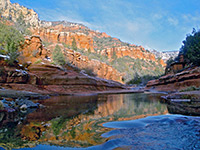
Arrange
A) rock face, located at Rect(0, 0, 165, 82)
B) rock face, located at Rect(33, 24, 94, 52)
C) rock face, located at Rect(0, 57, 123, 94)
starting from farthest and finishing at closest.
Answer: rock face, located at Rect(33, 24, 94, 52)
rock face, located at Rect(0, 0, 165, 82)
rock face, located at Rect(0, 57, 123, 94)

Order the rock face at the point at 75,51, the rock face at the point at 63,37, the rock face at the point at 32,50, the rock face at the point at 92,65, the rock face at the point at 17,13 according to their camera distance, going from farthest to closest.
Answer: the rock face at the point at 17,13, the rock face at the point at 63,37, the rock face at the point at 92,65, the rock face at the point at 75,51, the rock face at the point at 32,50

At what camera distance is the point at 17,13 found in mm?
94812

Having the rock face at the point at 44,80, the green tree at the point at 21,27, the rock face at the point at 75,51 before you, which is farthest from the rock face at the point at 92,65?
the green tree at the point at 21,27

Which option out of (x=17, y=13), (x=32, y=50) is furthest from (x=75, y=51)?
(x=17, y=13)

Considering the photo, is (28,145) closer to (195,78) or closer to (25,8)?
(195,78)

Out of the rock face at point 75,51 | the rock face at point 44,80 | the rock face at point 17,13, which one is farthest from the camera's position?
the rock face at point 17,13

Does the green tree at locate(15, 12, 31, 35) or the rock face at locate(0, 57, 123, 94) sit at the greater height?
the green tree at locate(15, 12, 31, 35)

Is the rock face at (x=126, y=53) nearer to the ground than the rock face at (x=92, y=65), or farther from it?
farther from it

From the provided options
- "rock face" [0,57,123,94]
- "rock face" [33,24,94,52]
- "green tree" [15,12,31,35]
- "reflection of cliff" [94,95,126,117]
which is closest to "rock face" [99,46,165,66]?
"rock face" [33,24,94,52]

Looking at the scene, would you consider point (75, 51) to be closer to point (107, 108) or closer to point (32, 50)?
point (32, 50)

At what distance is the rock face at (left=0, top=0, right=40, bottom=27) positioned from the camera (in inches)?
3501

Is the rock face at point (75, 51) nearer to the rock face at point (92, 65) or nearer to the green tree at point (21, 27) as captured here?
the rock face at point (92, 65)

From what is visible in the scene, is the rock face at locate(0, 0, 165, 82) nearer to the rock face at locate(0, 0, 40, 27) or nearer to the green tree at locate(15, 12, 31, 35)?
the rock face at locate(0, 0, 40, 27)

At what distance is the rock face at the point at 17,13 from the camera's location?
292ft
